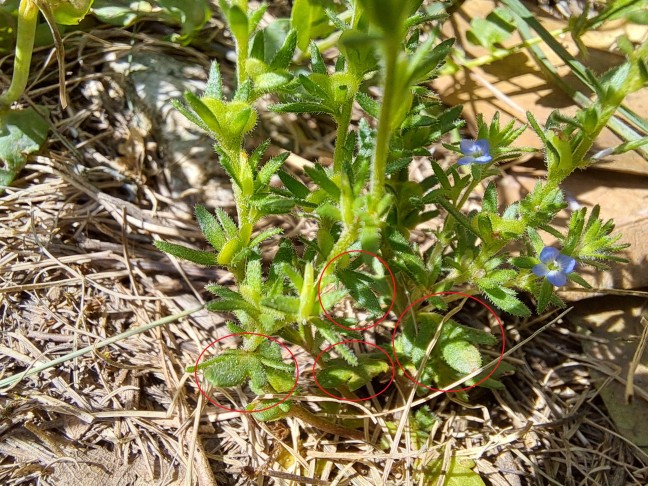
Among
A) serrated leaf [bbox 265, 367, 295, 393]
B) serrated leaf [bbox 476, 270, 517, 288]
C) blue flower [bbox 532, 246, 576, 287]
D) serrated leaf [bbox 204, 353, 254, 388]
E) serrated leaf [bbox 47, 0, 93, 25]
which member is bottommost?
serrated leaf [bbox 265, 367, 295, 393]

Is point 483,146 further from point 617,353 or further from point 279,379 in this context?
point 617,353

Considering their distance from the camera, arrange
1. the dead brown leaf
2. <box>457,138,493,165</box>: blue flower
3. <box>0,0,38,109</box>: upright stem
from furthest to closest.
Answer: the dead brown leaf, <box>0,0,38,109</box>: upright stem, <box>457,138,493,165</box>: blue flower

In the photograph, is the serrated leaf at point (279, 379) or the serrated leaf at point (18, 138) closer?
the serrated leaf at point (279, 379)

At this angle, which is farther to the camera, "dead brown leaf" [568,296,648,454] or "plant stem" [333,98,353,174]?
"dead brown leaf" [568,296,648,454]

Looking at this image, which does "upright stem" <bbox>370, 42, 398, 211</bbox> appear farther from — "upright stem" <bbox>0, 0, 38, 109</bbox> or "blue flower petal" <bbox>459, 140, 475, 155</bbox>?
"upright stem" <bbox>0, 0, 38, 109</bbox>

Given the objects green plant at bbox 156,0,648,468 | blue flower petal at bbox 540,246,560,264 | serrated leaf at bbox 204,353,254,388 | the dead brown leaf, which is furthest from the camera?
the dead brown leaf

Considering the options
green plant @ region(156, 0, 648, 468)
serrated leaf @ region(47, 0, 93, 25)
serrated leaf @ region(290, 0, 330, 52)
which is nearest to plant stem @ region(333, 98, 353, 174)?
green plant @ region(156, 0, 648, 468)

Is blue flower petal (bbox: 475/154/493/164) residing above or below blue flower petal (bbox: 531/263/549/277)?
above

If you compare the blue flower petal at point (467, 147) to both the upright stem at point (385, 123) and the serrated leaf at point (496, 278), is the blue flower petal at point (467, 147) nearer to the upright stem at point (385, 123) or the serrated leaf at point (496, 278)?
the serrated leaf at point (496, 278)

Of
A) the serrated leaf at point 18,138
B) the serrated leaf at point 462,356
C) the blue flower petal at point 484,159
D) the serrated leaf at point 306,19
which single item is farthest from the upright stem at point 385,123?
the serrated leaf at point 18,138
